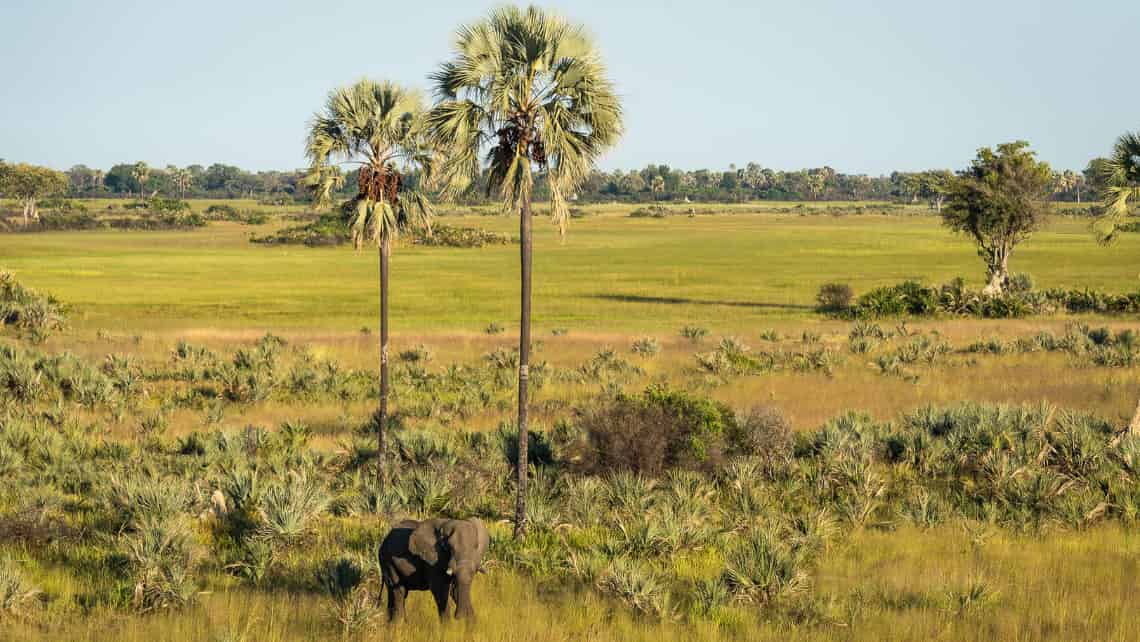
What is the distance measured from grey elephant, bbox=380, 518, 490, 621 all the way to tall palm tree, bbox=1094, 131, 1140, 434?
663 inches

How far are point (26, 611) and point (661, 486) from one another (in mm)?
11169

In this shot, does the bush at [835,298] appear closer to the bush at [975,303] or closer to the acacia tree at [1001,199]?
the bush at [975,303]

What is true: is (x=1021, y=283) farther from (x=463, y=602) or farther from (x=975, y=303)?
(x=463, y=602)

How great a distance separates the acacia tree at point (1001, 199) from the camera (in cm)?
5731

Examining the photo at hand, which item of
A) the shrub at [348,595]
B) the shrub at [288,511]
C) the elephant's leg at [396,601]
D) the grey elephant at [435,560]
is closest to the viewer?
the grey elephant at [435,560]

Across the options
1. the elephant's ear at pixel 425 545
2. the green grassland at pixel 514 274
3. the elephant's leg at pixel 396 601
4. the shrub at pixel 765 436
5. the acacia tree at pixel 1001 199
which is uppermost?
the acacia tree at pixel 1001 199

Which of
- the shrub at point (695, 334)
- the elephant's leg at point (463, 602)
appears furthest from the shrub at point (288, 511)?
the shrub at point (695, 334)

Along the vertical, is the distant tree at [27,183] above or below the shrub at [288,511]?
above

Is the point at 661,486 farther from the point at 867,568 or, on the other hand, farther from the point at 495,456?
the point at 867,568

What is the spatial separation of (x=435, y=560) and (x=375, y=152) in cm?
1360

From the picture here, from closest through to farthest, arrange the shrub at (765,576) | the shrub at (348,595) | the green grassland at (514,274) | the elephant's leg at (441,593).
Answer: the elephant's leg at (441,593)
the shrub at (348,595)
the shrub at (765,576)
the green grassland at (514,274)

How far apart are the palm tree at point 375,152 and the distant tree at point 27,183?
507 feet

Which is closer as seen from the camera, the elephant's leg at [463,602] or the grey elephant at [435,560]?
the grey elephant at [435,560]

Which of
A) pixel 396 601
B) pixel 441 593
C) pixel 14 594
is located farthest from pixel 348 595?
pixel 14 594
